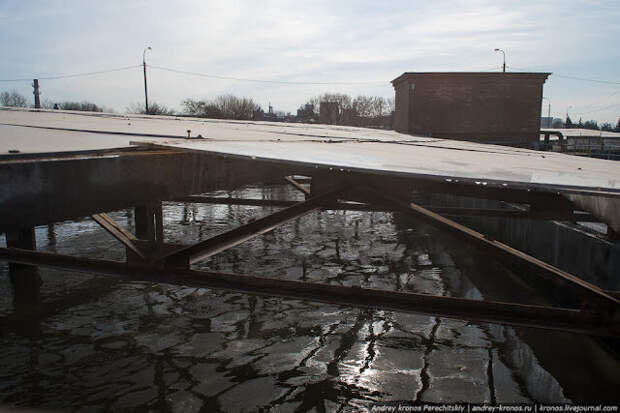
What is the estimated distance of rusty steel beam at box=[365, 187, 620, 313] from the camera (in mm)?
2223

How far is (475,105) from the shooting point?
22531 millimetres

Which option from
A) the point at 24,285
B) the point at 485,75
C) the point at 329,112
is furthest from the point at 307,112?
the point at 24,285

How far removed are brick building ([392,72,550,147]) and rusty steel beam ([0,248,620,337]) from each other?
833 inches

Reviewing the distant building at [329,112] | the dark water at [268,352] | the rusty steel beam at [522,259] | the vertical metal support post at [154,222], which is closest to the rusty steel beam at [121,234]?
the vertical metal support post at [154,222]

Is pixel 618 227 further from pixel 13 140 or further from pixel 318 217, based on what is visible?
pixel 318 217

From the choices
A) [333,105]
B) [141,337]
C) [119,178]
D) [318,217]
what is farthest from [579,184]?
[333,105]

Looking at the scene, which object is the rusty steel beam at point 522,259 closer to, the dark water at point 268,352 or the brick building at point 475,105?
the dark water at point 268,352

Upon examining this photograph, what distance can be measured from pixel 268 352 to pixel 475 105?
70.3 ft

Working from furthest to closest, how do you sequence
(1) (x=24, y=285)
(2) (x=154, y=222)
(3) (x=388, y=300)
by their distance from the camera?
(1) (x=24, y=285), (2) (x=154, y=222), (3) (x=388, y=300)

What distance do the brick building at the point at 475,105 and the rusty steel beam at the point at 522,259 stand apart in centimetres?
2066

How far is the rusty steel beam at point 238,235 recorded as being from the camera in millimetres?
2713

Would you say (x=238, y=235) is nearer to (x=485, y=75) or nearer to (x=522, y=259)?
(x=522, y=259)

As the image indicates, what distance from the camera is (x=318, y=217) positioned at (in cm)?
1045

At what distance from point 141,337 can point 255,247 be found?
343 cm
